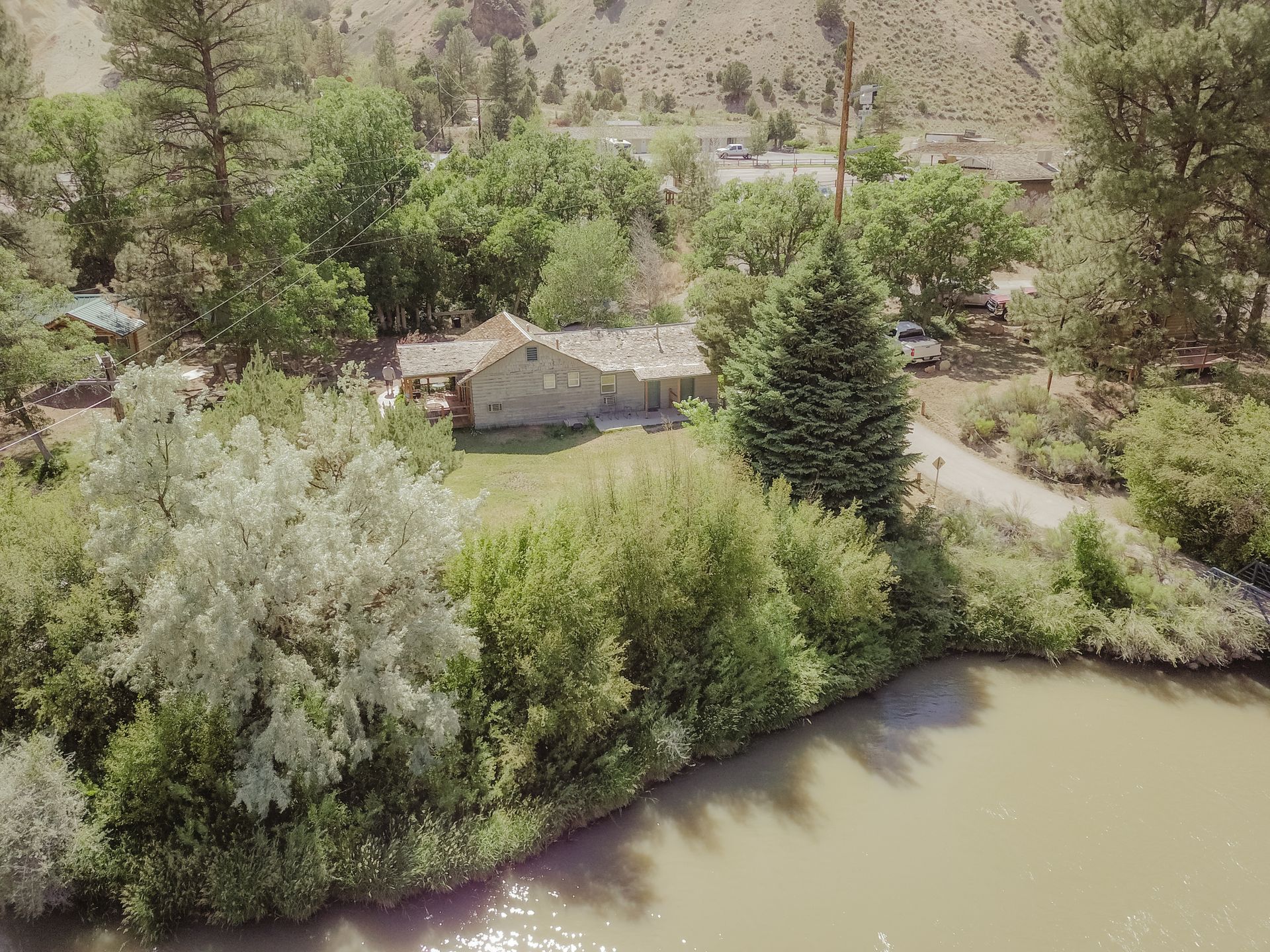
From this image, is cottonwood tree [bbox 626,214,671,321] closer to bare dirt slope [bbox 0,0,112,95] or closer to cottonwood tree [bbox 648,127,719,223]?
cottonwood tree [bbox 648,127,719,223]

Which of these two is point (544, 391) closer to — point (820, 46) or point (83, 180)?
point (83, 180)

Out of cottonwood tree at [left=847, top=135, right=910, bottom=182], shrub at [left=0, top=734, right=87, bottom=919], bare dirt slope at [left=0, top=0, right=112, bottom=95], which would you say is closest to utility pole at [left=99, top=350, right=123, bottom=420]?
Result: shrub at [left=0, top=734, right=87, bottom=919]

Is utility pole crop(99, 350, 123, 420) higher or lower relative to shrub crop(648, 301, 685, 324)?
lower

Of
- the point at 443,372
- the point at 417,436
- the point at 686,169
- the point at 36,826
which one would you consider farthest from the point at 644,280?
the point at 36,826

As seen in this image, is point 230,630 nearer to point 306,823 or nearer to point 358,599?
point 358,599

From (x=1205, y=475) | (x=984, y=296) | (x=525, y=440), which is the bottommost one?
(x=525, y=440)

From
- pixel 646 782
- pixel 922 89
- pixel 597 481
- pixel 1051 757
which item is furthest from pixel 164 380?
pixel 922 89
